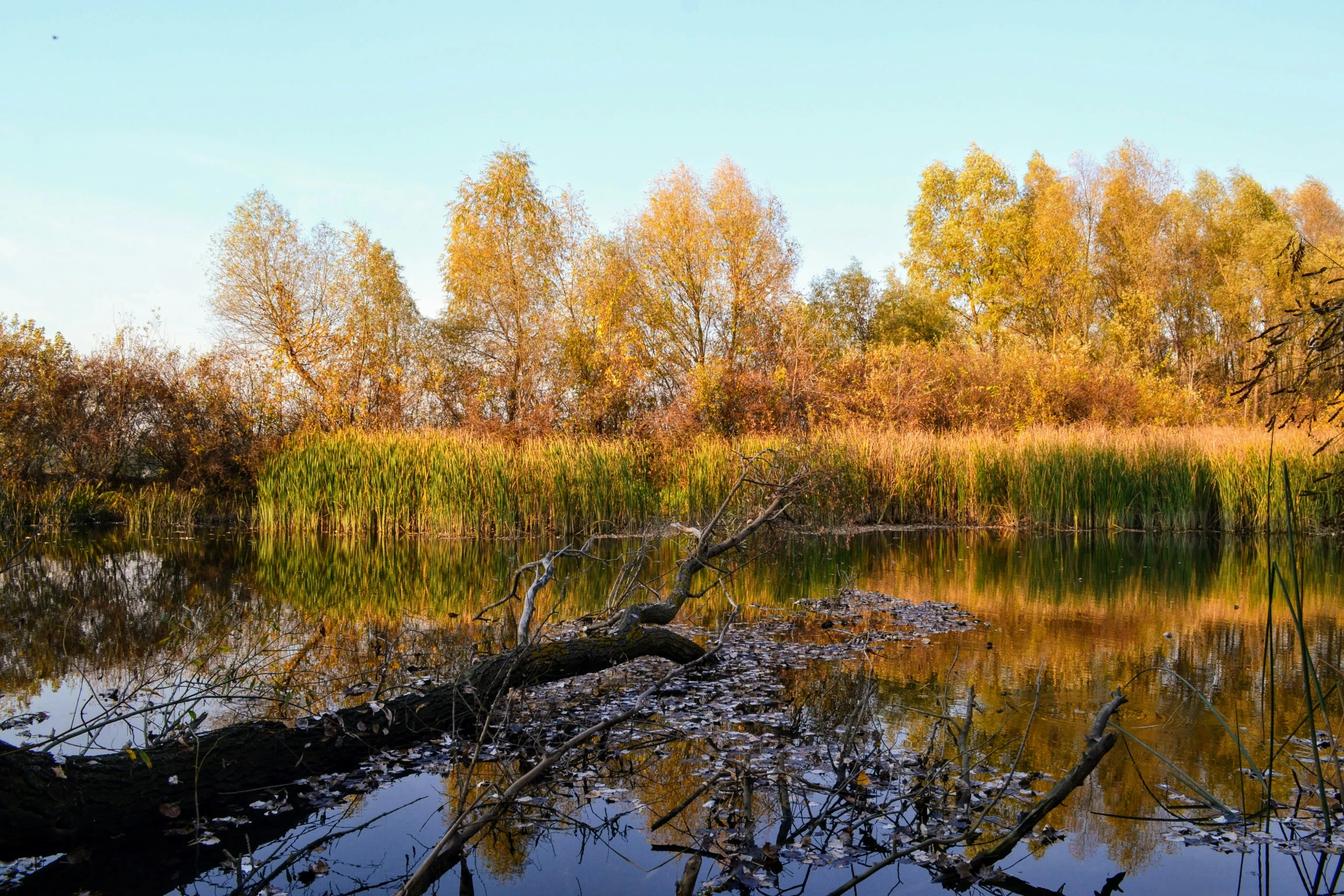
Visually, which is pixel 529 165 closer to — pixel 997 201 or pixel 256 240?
pixel 256 240

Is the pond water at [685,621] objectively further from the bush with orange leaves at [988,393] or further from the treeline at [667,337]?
the bush with orange leaves at [988,393]

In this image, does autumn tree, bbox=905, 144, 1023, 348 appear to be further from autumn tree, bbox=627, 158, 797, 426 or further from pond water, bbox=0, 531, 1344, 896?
pond water, bbox=0, 531, 1344, 896

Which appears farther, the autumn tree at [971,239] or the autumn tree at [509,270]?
the autumn tree at [971,239]

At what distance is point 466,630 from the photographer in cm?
604

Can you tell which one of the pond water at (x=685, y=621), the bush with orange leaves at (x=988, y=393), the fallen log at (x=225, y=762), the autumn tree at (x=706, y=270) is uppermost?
the autumn tree at (x=706, y=270)

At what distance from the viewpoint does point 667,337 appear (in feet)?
90.0

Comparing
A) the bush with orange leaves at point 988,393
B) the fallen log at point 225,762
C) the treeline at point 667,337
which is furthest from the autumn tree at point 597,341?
the fallen log at point 225,762

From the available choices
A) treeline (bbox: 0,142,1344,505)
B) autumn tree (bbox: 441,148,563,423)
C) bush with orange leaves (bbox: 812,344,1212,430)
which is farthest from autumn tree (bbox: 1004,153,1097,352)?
autumn tree (bbox: 441,148,563,423)

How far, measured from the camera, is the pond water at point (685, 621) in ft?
8.77

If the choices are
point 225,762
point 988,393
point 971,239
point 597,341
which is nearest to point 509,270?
point 597,341

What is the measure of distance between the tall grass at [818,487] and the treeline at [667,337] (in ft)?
10.7

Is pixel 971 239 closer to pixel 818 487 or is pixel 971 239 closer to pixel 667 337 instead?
pixel 667 337

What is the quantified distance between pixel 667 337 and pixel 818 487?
14772 millimetres

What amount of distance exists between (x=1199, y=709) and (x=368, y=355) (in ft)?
73.3
